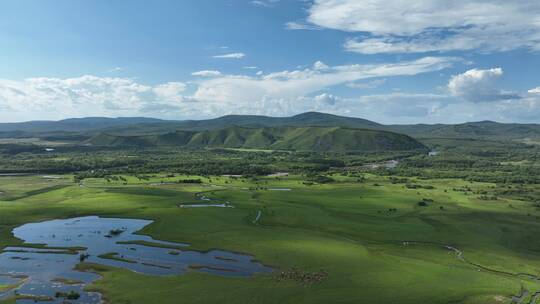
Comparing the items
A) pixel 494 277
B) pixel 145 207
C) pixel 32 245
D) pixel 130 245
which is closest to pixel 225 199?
pixel 145 207

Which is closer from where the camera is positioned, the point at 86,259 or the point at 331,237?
the point at 86,259

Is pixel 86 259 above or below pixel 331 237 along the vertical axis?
below

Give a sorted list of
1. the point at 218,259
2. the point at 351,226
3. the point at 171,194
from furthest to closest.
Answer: the point at 171,194
the point at 351,226
the point at 218,259

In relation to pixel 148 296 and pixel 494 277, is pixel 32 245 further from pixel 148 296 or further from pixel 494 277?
pixel 494 277

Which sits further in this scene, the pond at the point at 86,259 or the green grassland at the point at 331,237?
the pond at the point at 86,259
